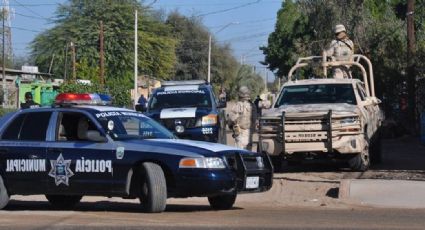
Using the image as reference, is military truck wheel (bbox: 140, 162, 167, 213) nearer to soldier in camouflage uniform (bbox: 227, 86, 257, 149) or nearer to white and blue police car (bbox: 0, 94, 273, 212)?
white and blue police car (bbox: 0, 94, 273, 212)

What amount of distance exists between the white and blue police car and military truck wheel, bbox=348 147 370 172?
518cm

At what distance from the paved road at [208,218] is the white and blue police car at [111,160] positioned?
305 mm

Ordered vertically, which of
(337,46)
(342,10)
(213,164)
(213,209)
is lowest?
(213,209)

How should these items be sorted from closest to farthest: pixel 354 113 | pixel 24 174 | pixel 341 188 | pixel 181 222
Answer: pixel 181 222 < pixel 24 174 < pixel 341 188 < pixel 354 113

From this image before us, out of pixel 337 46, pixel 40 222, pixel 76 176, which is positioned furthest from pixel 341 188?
pixel 337 46

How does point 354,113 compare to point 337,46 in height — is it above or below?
below

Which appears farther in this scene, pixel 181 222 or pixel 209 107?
pixel 209 107

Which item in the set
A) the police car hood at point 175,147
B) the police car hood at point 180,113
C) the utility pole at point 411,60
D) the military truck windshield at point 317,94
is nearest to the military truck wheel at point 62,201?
the police car hood at point 175,147

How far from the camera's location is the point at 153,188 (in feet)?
34.2

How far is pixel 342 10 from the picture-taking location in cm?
3553

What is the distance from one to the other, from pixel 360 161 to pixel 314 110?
145 centimetres

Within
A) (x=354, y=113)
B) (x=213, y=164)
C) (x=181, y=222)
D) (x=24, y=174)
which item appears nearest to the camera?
(x=181, y=222)

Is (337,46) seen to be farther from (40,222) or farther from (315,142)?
(40,222)

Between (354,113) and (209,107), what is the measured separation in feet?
17.6
